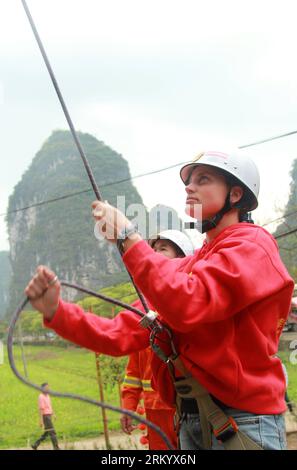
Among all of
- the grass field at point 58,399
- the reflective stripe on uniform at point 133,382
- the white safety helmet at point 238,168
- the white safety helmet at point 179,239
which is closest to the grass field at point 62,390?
the grass field at point 58,399

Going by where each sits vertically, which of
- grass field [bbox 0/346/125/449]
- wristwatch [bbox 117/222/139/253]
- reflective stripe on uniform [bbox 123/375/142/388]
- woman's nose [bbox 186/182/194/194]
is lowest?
grass field [bbox 0/346/125/449]

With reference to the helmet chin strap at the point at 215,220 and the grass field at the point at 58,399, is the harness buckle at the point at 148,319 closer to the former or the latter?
the helmet chin strap at the point at 215,220

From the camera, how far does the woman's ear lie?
2.34 m

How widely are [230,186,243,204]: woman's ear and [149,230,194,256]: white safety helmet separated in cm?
181

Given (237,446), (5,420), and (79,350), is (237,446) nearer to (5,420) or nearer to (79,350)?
(5,420)

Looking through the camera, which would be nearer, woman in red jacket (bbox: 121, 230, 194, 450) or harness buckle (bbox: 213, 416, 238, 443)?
harness buckle (bbox: 213, 416, 238, 443)

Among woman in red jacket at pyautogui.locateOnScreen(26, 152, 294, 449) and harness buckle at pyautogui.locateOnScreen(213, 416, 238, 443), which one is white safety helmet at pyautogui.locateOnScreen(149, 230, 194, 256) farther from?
harness buckle at pyautogui.locateOnScreen(213, 416, 238, 443)

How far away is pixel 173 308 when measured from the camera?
1826mm

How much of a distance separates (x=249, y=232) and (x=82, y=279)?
5098 centimetres

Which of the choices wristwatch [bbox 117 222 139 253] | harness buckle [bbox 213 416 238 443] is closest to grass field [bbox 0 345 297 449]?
harness buckle [bbox 213 416 238 443]

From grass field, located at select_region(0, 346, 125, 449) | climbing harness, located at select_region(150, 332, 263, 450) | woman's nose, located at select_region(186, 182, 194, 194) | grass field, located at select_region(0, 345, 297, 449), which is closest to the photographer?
climbing harness, located at select_region(150, 332, 263, 450)

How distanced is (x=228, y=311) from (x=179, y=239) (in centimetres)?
235

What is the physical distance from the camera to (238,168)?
7.58 ft

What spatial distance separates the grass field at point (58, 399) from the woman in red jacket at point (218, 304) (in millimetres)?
8413
